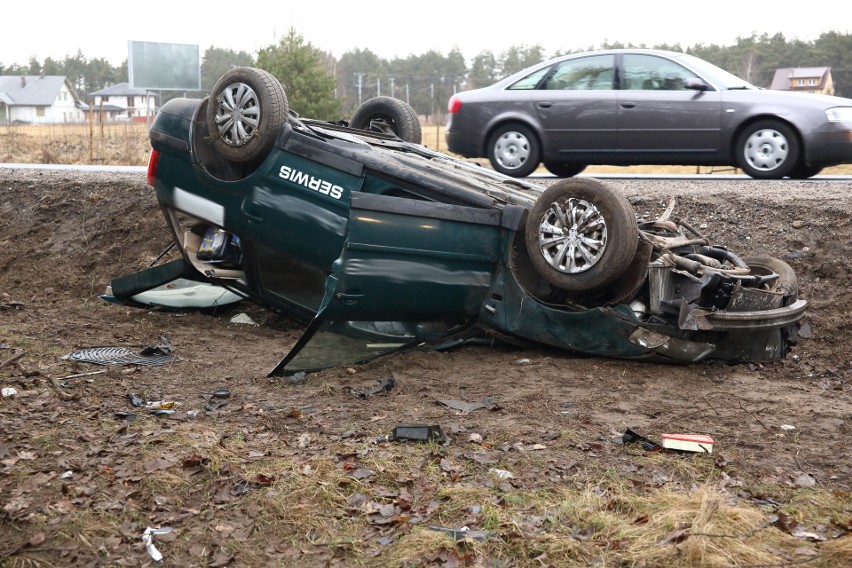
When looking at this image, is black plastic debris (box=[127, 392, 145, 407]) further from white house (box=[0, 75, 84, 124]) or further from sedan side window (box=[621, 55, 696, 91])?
white house (box=[0, 75, 84, 124])

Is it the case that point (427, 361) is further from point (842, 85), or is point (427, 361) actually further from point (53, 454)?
point (842, 85)

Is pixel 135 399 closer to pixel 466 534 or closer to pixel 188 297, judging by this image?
pixel 466 534

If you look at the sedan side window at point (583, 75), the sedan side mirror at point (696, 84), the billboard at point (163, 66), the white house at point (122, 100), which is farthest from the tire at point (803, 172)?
the white house at point (122, 100)

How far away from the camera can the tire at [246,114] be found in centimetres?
626

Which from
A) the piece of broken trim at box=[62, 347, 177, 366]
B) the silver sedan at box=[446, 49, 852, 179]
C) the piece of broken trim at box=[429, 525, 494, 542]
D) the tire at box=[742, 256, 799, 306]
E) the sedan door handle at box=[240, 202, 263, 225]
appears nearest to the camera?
the piece of broken trim at box=[429, 525, 494, 542]

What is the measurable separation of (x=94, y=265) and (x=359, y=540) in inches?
266

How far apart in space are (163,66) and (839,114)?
26.4 meters

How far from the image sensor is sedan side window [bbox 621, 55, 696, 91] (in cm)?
1048

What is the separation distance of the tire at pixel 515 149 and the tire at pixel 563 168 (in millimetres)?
398

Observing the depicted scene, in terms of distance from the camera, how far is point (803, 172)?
10281mm

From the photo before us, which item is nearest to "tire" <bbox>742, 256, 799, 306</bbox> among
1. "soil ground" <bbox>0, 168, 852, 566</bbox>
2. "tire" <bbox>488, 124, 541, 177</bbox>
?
"soil ground" <bbox>0, 168, 852, 566</bbox>

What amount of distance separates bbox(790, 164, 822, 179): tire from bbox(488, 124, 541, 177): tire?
109 inches

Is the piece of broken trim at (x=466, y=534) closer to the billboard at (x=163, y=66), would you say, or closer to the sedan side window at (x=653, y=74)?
the sedan side window at (x=653, y=74)

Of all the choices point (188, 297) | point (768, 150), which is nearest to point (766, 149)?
point (768, 150)
